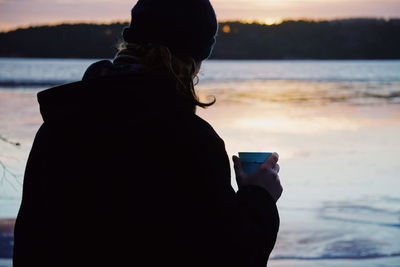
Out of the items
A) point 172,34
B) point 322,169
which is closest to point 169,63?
point 172,34

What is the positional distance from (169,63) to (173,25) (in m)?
0.12

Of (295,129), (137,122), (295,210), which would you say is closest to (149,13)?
(137,122)

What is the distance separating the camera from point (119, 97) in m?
1.58

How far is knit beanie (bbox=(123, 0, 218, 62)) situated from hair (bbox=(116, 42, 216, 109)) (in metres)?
0.02

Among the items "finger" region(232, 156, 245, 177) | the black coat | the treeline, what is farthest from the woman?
the treeline

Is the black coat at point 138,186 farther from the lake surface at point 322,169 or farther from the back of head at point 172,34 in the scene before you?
the lake surface at point 322,169

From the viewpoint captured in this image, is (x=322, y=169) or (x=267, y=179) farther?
(x=322, y=169)

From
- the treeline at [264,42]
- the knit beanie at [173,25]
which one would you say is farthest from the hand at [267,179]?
the treeline at [264,42]

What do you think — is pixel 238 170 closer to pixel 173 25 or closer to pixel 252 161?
pixel 252 161

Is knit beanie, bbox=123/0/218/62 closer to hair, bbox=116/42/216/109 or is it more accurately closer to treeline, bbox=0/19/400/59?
hair, bbox=116/42/216/109

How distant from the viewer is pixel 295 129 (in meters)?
13.8

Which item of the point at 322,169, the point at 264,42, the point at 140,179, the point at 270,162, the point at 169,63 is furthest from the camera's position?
the point at 264,42

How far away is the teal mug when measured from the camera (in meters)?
1.89

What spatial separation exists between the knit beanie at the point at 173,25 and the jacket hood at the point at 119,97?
0.14m
